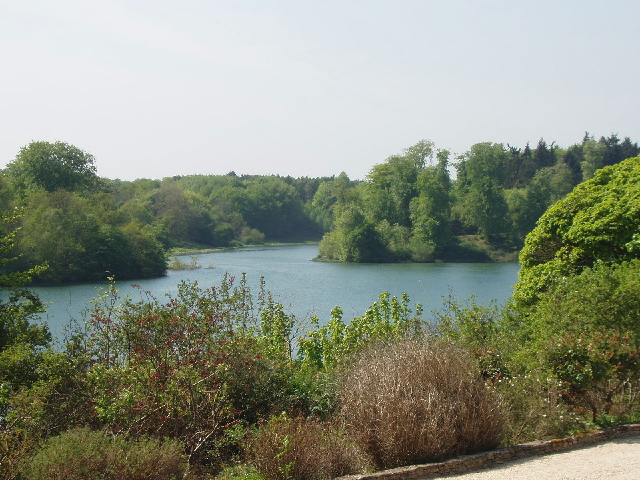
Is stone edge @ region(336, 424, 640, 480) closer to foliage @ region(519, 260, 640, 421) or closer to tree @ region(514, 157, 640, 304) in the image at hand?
foliage @ region(519, 260, 640, 421)

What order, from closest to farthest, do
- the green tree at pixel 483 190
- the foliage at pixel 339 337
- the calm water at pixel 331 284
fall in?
the foliage at pixel 339 337 → the calm water at pixel 331 284 → the green tree at pixel 483 190

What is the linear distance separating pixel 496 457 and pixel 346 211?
2576 inches

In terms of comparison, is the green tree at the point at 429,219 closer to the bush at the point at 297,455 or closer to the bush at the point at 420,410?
the bush at the point at 420,410

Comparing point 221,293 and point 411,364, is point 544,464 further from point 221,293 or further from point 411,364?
point 221,293

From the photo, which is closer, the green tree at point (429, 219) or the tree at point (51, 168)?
the tree at point (51, 168)

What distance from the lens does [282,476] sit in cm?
638

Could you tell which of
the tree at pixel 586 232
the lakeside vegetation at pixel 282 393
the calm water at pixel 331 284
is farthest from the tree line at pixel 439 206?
the lakeside vegetation at pixel 282 393

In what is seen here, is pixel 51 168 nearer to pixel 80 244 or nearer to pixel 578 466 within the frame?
pixel 80 244

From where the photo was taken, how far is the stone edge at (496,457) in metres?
6.45

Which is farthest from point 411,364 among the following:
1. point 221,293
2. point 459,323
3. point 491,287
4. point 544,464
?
point 491,287

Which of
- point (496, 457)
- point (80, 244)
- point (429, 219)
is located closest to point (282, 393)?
point (496, 457)

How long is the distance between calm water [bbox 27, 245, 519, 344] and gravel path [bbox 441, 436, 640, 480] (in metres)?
17.1

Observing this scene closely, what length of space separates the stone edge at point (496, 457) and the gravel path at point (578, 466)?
10cm

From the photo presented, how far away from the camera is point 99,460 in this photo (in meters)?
5.89
